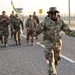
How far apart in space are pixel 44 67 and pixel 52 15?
3130 millimetres

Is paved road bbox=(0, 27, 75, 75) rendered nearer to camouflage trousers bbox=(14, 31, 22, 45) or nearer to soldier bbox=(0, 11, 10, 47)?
soldier bbox=(0, 11, 10, 47)

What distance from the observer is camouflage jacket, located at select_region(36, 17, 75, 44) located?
7953 mm

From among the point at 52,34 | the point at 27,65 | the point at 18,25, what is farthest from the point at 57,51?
the point at 18,25

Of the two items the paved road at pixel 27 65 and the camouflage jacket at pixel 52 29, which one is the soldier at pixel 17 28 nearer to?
the paved road at pixel 27 65

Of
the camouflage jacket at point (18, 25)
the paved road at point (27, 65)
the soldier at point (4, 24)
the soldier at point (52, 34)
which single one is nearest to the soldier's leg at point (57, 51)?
the soldier at point (52, 34)

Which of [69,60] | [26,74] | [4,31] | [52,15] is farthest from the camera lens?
[4,31]

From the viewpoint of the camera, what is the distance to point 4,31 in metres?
17.6

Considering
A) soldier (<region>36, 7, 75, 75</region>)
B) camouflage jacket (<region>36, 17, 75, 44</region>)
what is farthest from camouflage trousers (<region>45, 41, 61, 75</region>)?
camouflage jacket (<region>36, 17, 75, 44</region>)

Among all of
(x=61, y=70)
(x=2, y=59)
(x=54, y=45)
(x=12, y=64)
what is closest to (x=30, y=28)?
(x=2, y=59)

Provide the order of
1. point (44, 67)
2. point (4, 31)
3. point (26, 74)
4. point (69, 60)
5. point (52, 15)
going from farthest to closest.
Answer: point (4, 31) → point (69, 60) → point (44, 67) → point (26, 74) → point (52, 15)

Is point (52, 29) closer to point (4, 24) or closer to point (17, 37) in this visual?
point (4, 24)

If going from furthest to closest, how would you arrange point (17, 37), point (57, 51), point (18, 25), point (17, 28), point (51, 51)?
point (17, 37) → point (17, 28) → point (18, 25) → point (57, 51) → point (51, 51)

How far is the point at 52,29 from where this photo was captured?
8.01m

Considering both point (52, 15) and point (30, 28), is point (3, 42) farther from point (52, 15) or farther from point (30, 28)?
point (52, 15)
